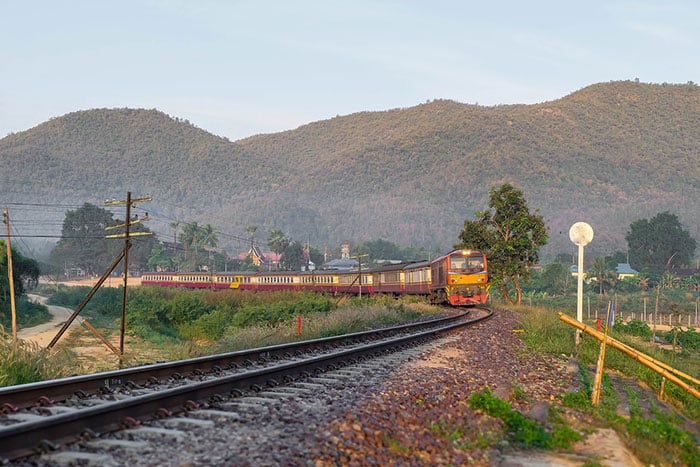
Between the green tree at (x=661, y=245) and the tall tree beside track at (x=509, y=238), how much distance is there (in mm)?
80791

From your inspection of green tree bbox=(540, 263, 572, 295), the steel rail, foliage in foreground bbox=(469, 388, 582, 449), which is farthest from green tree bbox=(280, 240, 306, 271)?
foliage in foreground bbox=(469, 388, 582, 449)

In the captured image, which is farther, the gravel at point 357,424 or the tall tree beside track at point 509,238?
the tall tree beside track at point 509,238

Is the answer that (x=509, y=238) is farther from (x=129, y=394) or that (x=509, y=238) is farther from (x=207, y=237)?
(x=207, y=237)

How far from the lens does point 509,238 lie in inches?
2023

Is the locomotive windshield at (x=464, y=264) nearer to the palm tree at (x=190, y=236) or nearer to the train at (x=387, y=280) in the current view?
the train at (x=387, y=280)

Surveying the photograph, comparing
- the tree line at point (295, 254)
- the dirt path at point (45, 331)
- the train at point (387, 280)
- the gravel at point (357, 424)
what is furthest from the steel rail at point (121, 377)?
the tree line at point (295, 254)

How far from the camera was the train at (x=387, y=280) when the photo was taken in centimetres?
4012

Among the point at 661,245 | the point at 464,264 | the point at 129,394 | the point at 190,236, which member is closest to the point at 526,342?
the point at 129,394

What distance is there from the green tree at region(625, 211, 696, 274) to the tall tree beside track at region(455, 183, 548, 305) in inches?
3181

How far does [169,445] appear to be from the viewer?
7.15 m

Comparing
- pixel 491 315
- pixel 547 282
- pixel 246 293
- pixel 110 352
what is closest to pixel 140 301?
pixel 246 293

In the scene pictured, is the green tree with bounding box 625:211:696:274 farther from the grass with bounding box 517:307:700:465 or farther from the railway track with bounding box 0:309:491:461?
the railway track with bounding box 0:309:491:461

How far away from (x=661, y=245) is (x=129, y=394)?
5076 inches

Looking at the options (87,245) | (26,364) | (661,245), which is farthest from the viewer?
(87,245)
